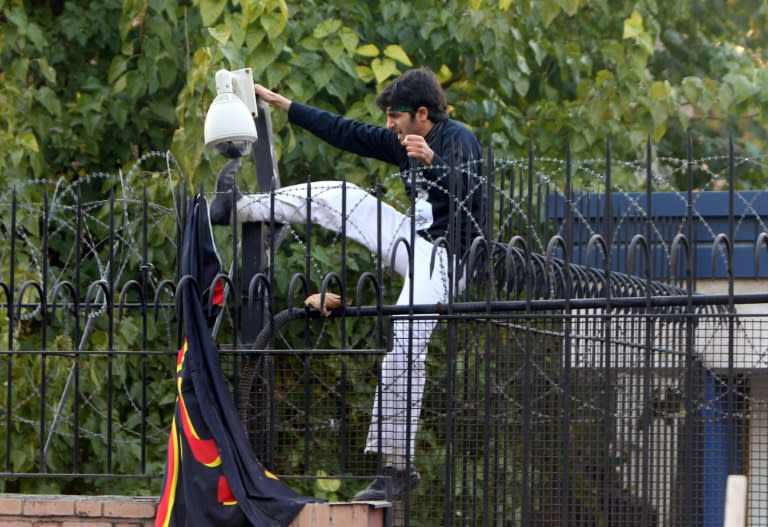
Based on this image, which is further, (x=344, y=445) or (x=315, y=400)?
(x=315, y=400)

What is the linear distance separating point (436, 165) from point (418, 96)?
0.47 m

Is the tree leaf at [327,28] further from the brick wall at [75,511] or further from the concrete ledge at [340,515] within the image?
the concrete ledge at [340,515]

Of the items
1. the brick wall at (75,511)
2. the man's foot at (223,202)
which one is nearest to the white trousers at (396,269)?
the man's foot at (223,202)

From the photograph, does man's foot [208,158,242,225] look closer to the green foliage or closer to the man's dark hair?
the man's dark hair

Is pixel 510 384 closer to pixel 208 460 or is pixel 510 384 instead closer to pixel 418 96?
pixel 208 460

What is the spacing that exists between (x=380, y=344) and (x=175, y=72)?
13.6 feet

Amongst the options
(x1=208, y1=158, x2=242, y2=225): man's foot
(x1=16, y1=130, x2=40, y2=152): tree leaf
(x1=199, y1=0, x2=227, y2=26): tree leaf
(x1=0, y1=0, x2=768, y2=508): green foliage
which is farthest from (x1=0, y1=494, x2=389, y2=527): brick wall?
(x1=199, y1=0, x2=227, y2=26): tree leaf

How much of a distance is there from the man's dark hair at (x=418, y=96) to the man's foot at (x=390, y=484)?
170cm

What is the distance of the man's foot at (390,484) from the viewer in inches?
213

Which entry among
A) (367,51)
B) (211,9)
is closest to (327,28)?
(367,51)

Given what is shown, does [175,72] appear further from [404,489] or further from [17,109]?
[404,489]

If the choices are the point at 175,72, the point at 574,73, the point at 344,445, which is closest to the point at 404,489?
the point at 344,445

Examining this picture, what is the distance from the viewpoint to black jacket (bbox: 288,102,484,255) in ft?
18.4

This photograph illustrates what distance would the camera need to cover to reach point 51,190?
9312mm
